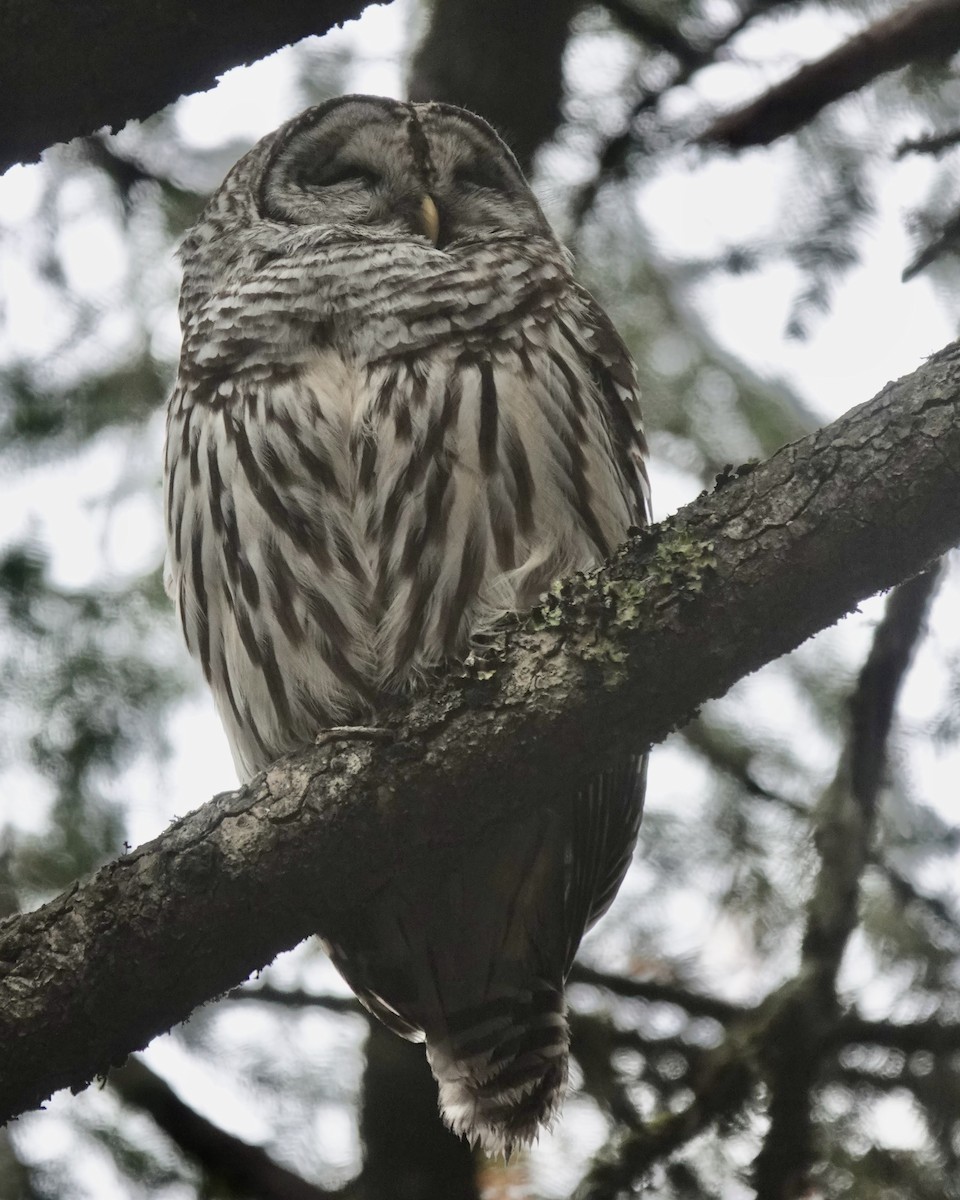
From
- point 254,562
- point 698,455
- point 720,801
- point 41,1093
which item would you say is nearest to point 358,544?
point 254,562

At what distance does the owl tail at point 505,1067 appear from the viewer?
3.58 meters

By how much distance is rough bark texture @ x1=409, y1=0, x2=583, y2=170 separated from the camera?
493 cm

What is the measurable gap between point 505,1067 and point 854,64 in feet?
8.11

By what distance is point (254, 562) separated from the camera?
358cm

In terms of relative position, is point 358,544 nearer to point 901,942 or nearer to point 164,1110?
point 164,1110

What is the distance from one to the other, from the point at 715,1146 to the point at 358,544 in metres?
1.56

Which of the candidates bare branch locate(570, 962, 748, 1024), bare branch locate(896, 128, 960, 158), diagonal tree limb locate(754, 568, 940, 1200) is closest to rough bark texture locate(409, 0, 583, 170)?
bare branch locate(896, 128, 960, 158)

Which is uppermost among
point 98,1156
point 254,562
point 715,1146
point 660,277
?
point 660,277

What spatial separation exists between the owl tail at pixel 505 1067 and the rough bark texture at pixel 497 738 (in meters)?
0.78

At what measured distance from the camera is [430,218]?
439cm

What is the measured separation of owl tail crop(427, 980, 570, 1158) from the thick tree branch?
6.91ft

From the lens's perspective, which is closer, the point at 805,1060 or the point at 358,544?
the point at 805,1060

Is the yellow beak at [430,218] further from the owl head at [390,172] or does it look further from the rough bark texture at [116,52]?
the rough bark texture at [116,52]

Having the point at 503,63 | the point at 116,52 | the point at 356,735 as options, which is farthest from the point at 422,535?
the point at 503,63
